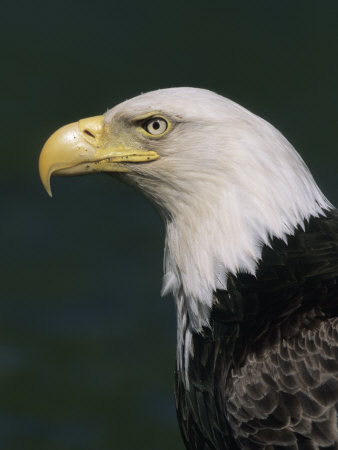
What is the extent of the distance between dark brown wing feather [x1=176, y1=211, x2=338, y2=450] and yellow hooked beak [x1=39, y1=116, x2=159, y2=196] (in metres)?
0.74

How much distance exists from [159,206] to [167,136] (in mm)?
367

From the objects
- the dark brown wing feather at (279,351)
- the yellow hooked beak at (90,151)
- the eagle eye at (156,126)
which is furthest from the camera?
the yellow hooked beak at (90,151)

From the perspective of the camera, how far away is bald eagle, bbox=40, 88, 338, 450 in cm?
614

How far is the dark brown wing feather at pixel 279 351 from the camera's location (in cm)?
607

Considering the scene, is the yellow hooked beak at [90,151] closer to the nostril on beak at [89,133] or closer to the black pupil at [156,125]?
the nostril on beak at [89,133]

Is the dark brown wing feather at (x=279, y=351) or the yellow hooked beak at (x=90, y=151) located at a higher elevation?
the yellow hooked beak at (x=90, y=151)

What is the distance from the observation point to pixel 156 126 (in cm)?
639

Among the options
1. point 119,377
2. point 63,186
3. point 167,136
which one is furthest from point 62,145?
point 63,186

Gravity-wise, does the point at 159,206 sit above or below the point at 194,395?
above

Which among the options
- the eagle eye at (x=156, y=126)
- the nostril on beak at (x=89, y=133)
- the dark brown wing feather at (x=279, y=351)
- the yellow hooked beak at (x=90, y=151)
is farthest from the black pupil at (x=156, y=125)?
the dark brown wing feather at (x=279, y=351)

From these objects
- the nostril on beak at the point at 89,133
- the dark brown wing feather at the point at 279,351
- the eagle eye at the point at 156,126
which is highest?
the nostril on beak at the point at 89,133

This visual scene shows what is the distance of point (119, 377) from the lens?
10.2m

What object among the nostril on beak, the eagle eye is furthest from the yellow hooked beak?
the eagle eye

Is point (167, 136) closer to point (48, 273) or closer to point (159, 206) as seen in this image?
point (159, 206)
